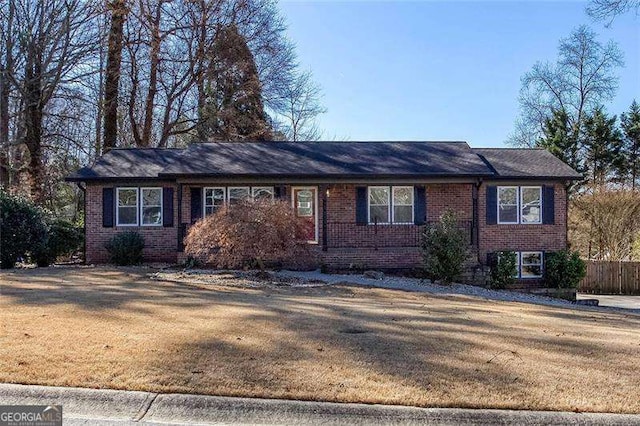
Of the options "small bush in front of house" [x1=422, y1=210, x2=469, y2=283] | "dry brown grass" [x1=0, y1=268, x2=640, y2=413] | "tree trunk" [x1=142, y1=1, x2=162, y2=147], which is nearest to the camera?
"dry brown grass" [x1=0, y1=268, x2=640, y2=413]

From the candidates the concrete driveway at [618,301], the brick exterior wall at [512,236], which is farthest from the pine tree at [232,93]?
the concrete driveway at [618,301]

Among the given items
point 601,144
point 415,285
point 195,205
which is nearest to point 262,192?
point 195,205

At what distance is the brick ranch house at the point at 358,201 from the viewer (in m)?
16.3

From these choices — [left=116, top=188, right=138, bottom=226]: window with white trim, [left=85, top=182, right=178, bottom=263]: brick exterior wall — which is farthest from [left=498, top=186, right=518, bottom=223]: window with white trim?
[left=116, top=188, right=138, bottom=226]: window with white trim

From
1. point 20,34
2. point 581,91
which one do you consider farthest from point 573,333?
point 581,91

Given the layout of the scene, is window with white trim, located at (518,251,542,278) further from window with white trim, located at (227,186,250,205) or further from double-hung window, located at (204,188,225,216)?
double-hung window, located at (204,188,225,216)

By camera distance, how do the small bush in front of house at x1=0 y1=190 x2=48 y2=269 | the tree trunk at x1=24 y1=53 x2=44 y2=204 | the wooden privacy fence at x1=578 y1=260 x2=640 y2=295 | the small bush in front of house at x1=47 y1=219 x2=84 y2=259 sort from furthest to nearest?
the tree trunk at x1=24 y1=53 x2=44 y2=204
the wooden privacy fence at x1=578 y1=260 x2=640 y2=295
the small bush in front of house at x1=47 y1=219 x2=84 y2=259
the small bush in front of house at x1=0 y1=190 x2=48 y2=269

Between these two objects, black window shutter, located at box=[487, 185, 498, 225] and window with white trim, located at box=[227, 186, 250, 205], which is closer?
window with white trim, located at box=[227, 186, 250, 205]

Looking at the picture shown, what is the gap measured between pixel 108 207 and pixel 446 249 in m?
11.2

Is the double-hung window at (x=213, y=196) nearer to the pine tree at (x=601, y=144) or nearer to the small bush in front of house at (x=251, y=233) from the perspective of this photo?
the small bush in front of house at (x=251, y=233)

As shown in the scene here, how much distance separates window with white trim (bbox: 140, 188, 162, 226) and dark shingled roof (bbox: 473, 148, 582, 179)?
37.8 feet

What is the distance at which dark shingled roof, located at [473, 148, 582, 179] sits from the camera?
1700 centimetres

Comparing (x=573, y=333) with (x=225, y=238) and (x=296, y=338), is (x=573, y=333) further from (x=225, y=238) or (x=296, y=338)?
(x=225, y=238)

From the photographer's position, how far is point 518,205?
17.2 m
